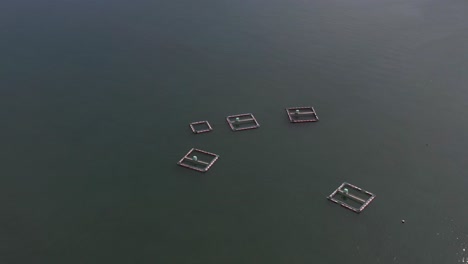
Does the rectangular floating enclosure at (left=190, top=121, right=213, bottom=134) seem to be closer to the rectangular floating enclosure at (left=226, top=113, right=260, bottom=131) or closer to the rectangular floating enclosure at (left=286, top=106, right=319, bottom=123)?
the rectangular floating enclosure at (left=226, top=113, right=260, bottom=131)

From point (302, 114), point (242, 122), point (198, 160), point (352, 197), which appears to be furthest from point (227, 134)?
point (352, 197)

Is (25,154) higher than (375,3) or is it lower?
lower

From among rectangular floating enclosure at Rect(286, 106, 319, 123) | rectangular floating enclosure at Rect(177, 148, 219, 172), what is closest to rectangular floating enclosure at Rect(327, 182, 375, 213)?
rectangular floating enclosure at Rect(286, 106, 319, 123)

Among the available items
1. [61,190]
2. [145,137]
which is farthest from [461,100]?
[61,190]

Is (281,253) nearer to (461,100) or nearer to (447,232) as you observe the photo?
(447,232)

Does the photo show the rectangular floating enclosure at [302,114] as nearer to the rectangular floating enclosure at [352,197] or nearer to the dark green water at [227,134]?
the dark green water at [227,134]

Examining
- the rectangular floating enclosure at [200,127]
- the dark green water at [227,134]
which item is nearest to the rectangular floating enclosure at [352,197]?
the dark green water at [227,134]

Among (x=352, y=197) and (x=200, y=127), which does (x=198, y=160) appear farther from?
(x=352, y=197)
